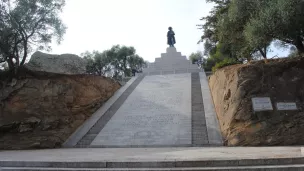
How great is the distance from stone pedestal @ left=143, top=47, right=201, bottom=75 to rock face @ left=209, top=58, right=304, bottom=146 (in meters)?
13.3

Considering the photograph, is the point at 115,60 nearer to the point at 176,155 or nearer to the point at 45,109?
the point at 45,109

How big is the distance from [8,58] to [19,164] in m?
9.84

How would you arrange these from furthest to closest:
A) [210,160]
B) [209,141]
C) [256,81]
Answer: [256,81] < [209,141] < [210,160]

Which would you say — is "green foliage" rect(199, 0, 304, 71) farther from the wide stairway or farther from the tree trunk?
the wide stairway

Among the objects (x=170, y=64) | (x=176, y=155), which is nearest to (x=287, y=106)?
(x=176, y=155)

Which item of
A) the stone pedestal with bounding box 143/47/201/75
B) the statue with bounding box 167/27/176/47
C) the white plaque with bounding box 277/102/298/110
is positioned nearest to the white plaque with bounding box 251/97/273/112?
the white plaque with bounding box 277/102/298/110

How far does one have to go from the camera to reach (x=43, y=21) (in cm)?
1570

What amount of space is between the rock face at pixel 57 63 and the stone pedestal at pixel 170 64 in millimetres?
7866

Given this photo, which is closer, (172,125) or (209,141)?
(209,141)

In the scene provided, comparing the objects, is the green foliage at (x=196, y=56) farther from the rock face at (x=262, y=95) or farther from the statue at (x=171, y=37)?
the rock face at (x=262, y=95)

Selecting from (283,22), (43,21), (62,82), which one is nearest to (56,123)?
(62,82)

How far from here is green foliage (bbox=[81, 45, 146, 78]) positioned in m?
43.2

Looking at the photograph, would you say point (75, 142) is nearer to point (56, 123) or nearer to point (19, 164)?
point (56, 123)

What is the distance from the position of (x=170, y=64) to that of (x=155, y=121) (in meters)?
15.6
